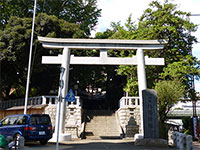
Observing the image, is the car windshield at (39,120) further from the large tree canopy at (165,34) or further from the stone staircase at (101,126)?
the large tree canopy at (165,34)

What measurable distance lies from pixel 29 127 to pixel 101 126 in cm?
919

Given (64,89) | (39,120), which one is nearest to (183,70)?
(64,89)

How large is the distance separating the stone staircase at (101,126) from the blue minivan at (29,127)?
571 cm

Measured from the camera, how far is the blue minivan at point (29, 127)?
455 inches

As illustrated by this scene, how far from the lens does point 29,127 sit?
1159 cm

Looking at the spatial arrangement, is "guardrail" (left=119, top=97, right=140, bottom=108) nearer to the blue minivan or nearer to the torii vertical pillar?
the torii vertical pillar

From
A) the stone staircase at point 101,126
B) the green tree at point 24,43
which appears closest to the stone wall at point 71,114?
the stone staircase at point 101,126

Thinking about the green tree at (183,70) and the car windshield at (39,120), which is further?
the green tree at (183,70)

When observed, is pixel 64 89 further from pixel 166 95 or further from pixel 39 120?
pixel 166 95

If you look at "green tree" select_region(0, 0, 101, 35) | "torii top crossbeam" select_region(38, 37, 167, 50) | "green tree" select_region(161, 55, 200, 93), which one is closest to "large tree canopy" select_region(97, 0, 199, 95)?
"green tree" select_region(161, 55, 200, 93)

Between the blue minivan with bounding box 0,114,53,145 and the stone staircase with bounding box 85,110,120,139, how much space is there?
225 inches

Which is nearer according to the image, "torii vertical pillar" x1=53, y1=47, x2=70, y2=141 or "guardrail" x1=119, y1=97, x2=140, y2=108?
"torii vertical pillar" x1=53, y1=47, x2=70, y2=141

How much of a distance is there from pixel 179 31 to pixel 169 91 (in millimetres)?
7144

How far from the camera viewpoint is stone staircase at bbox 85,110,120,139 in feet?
59.1
